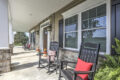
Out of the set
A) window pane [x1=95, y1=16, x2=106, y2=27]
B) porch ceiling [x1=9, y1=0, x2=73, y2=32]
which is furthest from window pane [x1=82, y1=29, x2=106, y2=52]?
porch ceiling [x1=9, y1=0, x2=73, y2=32]

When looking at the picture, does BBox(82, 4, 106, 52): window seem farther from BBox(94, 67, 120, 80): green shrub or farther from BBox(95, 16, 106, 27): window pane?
BBox(94, 67, 120, 80): green shrub

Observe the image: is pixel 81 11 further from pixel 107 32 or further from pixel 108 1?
pixel 107 32

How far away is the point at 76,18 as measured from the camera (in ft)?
10.2

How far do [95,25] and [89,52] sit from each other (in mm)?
963

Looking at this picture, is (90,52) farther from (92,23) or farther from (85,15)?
(85,15)

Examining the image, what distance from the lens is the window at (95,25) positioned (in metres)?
2.21

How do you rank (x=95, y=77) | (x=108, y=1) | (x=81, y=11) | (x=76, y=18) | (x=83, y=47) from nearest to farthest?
(x=95, y=77), (x=108, y=1), (x=83, y=47), (x=81, y=11), (x=76, y=18)

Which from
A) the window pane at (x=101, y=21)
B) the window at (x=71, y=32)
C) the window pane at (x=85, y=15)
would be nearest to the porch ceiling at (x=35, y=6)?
the window at (x=71, y=32)

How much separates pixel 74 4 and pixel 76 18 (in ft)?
1.93

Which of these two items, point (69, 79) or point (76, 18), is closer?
point (69, 79)

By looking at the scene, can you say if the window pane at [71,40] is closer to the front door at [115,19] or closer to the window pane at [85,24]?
the window pane at [85,24]

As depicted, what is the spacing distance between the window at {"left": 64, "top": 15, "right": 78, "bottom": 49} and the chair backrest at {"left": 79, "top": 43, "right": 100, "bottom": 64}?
0.92 metres

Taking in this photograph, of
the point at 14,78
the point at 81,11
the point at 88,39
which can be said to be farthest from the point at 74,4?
the point at 14,78

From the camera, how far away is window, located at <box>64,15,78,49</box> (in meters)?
3.14
